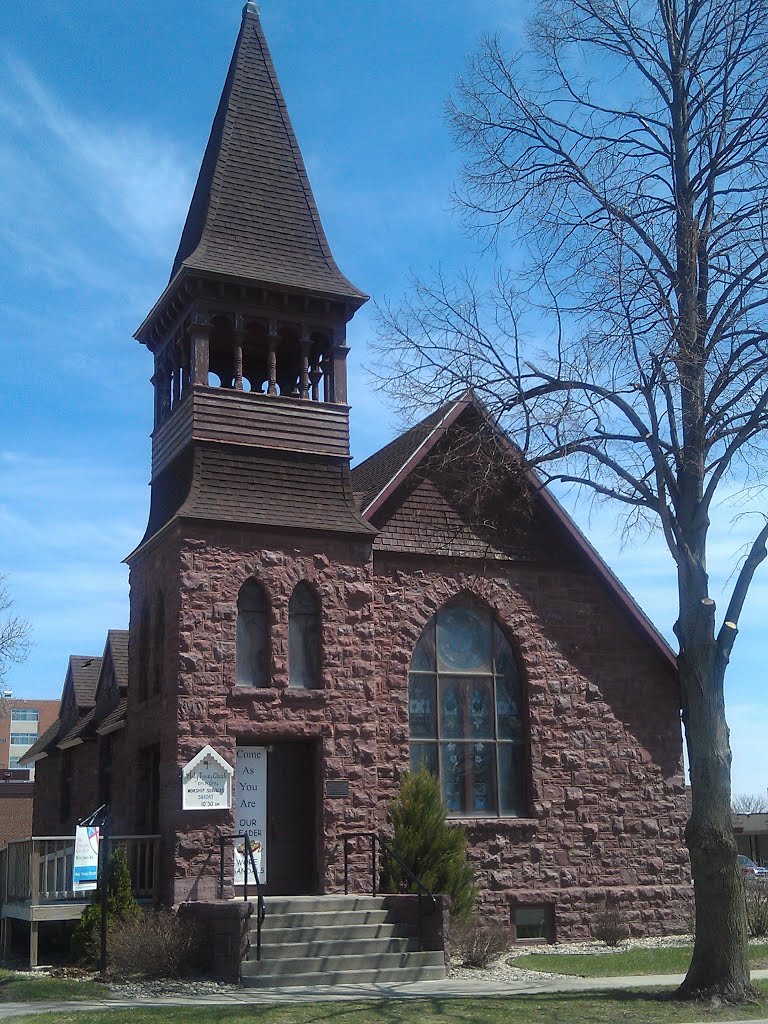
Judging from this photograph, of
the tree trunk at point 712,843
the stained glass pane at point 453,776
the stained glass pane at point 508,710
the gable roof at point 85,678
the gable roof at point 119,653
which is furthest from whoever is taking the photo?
the gable roof at point 85,678

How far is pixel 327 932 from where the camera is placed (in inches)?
630

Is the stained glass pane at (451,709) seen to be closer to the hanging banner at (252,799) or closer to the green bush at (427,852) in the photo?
the green bush at (427,852)

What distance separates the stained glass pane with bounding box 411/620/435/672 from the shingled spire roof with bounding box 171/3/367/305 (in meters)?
5.78

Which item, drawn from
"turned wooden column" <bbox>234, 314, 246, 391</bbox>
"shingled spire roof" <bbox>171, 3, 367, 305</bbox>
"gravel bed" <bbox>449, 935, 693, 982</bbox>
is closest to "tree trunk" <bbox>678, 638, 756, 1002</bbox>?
"gravel bed" <bbox>449, 935, 693, 982</bbox>

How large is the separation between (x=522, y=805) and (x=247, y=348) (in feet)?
30.3

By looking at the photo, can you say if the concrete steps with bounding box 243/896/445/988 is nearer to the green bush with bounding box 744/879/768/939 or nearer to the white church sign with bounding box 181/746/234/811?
the white church sign with bounding box 181/746/234/811

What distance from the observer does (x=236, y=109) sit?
22344 millimetres

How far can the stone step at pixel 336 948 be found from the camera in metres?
15.4

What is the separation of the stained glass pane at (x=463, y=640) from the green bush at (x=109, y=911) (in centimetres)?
643

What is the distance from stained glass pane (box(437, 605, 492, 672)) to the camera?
67.6 feet

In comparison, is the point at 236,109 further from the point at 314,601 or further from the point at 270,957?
the point at 270,957

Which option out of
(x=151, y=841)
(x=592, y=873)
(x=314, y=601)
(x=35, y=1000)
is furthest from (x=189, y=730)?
(x=592, y=873)

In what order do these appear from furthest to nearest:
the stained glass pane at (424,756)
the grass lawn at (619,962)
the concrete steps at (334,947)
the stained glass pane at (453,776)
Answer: the stained glass pane at (453,776) → the stained glass pane at (424,756) → the grass lawn at (619,962) → the concrete steps at (334,947)

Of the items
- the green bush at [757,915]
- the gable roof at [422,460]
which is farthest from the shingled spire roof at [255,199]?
the green bush at [757,915]
